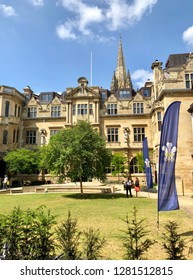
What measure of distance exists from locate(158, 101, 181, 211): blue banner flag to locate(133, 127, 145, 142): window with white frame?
28.0 metres

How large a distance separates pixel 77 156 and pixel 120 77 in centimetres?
6416

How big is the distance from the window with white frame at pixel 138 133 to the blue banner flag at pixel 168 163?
2797 centimetres

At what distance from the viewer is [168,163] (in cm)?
948

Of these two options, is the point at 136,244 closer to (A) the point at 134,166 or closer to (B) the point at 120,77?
(A) the point at 134,166

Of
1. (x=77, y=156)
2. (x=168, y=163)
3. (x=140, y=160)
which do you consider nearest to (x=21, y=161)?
(x=77, y=156)

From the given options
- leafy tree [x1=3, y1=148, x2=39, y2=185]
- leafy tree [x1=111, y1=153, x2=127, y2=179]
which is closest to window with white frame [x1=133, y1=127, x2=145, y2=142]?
leafy tree [x1=111, y1=153, x2=127, y2=179]

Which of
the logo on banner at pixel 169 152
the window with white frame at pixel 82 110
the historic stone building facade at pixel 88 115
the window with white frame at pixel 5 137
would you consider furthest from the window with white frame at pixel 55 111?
the logo on banner at pixel 169 152

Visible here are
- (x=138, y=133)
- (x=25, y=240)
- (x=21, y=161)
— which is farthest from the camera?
(x=138, y=133)

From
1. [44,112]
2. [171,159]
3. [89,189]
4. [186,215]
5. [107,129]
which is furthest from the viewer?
[44,112]

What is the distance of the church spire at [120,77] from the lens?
7475 centimetres

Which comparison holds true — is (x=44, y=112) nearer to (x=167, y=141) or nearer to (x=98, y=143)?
(x=98, y=143)

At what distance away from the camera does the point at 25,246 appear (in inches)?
165

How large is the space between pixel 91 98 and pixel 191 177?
22434 mm
